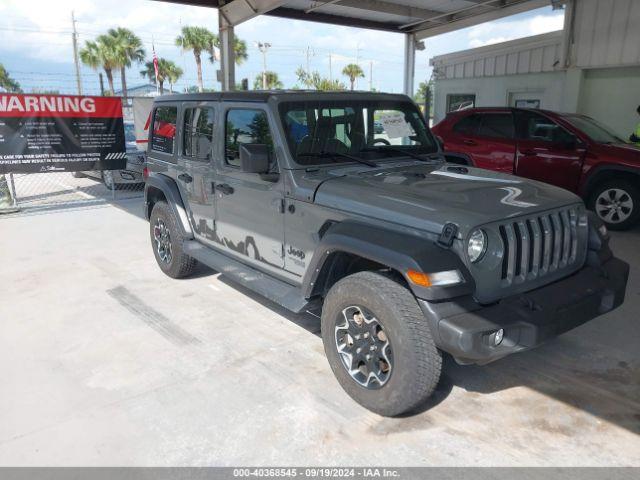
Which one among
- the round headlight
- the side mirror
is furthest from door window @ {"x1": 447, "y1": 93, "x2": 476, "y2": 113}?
the round headlight

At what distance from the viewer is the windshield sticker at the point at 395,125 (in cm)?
428

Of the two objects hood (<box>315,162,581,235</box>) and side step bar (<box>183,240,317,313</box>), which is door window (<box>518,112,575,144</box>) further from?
side step bar (<box>183,240,317,313</box>)

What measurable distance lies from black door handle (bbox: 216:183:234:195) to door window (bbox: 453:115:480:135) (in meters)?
5.40

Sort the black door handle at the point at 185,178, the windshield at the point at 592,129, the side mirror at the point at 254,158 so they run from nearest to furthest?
the side mirror at the point at 254,158 → the black door handle at the point at 185,178 → the windshield at the point at 592,129

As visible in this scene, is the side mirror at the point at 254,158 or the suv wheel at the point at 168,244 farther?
the suv wheel at the point at 168,244

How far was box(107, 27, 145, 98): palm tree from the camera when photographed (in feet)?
137

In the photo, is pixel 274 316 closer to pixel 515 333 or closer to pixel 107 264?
pixel 515 333

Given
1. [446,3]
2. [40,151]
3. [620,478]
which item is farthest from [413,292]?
[446,3]

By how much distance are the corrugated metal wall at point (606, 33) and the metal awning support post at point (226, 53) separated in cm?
736

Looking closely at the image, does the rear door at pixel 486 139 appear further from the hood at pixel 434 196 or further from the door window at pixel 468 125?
the hood at pixel 434 196

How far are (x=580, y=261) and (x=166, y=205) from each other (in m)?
4.02

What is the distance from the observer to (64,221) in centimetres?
827

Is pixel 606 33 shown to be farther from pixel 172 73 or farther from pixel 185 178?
pixel 172 73

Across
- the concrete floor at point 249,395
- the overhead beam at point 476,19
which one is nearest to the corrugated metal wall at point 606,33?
the overhead beam at point 476,19
